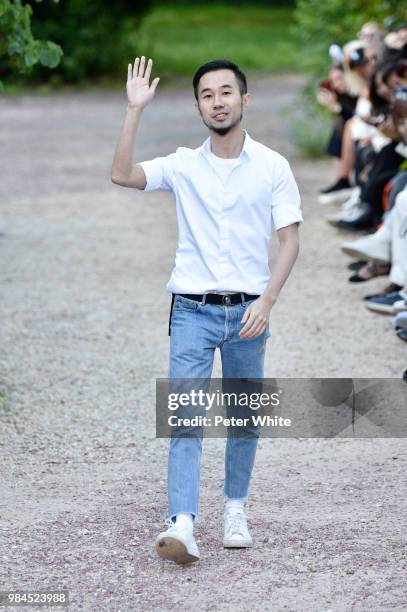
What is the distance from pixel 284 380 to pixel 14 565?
263 cm

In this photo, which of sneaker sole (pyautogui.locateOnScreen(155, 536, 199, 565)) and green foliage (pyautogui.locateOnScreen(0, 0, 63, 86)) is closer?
sneaker sole (pyautogui.locateOnScreen(155, 536, 199, 565))

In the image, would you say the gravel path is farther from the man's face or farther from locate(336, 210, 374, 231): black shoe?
the man's face

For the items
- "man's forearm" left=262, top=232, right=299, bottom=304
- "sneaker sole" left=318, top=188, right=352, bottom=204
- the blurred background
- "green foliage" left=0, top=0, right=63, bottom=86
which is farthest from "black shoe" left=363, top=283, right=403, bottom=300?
"man's forearm" left=262, top=232, right=299, bottom=304

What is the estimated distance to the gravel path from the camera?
4.31 meters

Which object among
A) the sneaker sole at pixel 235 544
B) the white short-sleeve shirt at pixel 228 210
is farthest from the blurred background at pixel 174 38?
the sneaker sole at pixel 235 544

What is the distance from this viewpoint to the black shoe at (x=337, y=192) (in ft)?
38.6

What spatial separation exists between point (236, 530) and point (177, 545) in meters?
0.38

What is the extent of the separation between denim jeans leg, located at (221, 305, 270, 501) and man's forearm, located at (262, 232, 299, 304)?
0.13 meters

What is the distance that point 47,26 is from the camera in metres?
24.7

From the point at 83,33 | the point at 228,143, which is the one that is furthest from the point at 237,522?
the point at 83,33

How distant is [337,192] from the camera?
11.8 m

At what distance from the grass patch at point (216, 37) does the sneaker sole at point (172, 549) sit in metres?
11.6

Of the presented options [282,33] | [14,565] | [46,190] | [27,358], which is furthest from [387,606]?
[282,33]

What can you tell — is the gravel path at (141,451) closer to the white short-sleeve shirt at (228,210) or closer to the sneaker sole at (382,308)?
the sneaker sole at (382,308)
